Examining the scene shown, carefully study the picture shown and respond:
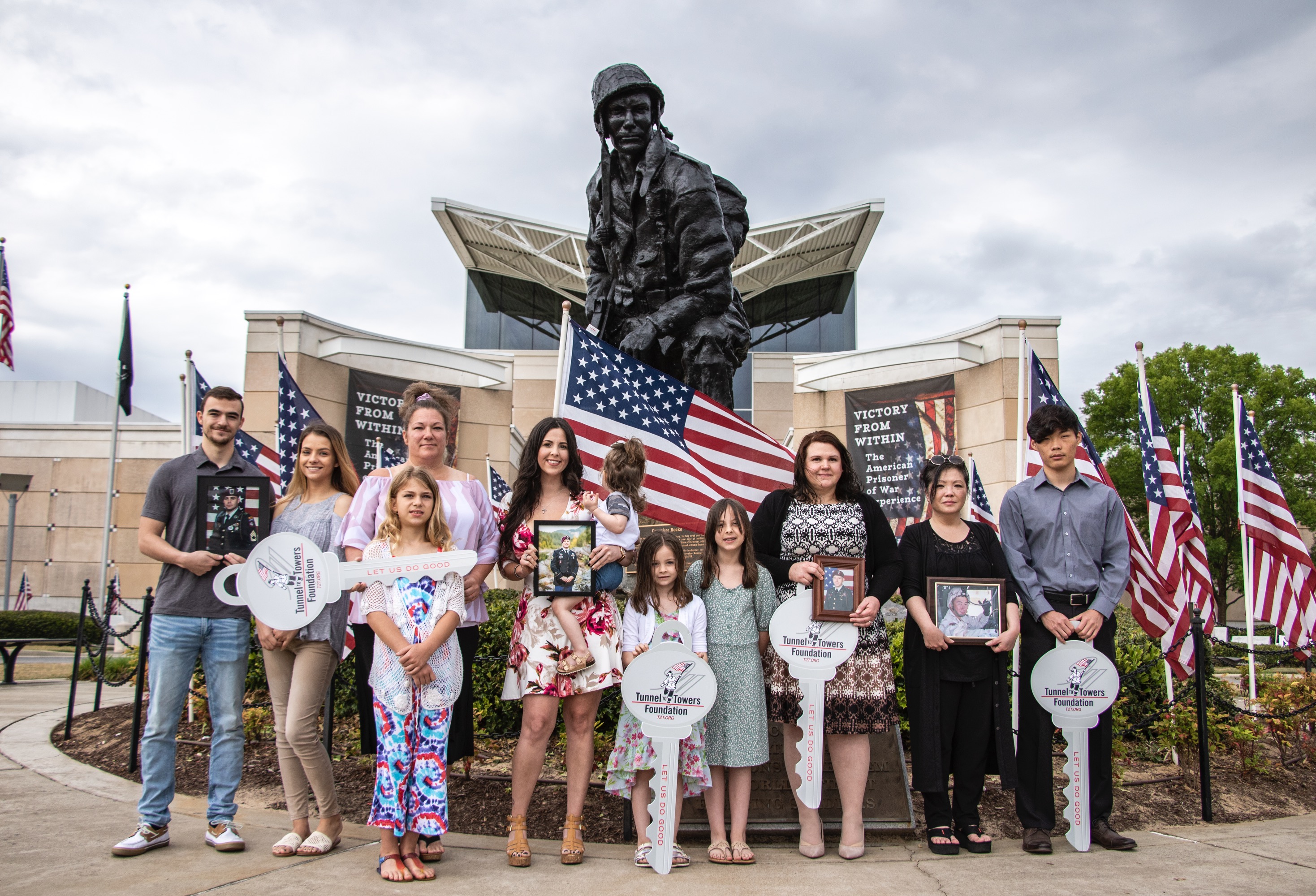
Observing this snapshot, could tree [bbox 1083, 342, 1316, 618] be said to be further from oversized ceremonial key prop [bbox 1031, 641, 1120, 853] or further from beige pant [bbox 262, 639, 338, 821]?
beige pant [bbox 262, 639, 338, 821]

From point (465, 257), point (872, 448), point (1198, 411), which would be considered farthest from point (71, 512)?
point (1198, 411)

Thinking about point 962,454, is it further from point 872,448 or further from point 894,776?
point 894,776

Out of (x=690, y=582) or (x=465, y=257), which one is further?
(x=465, y=257)

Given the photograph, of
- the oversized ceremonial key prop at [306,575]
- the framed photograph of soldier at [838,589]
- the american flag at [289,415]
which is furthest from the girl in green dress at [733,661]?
the american flag at [289,415]

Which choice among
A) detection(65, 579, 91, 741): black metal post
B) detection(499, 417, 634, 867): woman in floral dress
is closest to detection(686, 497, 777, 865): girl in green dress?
detection(499, 417, 634, 867): woman in floral dress

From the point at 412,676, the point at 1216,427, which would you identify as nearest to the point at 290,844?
the point at 412,676

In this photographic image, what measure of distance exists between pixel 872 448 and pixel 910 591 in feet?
57.1

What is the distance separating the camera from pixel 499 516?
4141mm

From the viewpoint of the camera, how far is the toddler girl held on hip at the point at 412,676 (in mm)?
3467

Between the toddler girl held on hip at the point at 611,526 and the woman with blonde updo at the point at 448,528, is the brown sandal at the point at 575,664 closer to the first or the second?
the toddler girl held on hip at the point at 611,526

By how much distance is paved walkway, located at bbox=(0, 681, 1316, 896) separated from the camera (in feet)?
10.8

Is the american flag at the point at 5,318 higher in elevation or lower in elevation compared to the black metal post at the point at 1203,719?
higher

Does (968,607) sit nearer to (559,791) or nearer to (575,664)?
(575,664)

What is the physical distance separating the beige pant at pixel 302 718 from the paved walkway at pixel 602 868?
0.82ft
